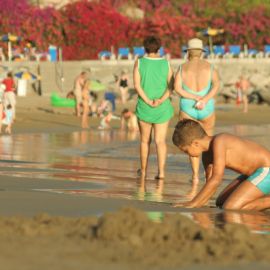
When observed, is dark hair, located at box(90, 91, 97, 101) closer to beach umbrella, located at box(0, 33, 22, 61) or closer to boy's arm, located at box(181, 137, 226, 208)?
beach umbrella, located at box(0, 33, 22, 61)

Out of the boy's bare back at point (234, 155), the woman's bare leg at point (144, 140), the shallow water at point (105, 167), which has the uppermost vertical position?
the boy's bare back at point (234, 155)

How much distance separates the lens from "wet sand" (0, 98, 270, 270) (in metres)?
5.68

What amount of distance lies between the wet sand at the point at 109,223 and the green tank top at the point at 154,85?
28.9 inches

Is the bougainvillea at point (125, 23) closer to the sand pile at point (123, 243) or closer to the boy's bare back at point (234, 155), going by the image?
the boy's bare back at point (234, 155)

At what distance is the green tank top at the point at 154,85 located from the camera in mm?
12227

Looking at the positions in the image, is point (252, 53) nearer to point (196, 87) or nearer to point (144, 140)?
point (144, 140)

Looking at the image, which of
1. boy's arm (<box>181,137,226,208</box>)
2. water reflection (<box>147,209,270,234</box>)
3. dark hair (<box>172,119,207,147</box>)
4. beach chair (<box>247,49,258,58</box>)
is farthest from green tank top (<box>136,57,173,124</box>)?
beach chair (<box>247,49,258,58</box>)

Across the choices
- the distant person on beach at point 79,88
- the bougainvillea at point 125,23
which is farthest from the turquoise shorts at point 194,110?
the bougainvillea at point 125,23

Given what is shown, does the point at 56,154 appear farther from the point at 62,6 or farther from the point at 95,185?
the point at 62,6

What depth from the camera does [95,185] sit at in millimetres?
10727

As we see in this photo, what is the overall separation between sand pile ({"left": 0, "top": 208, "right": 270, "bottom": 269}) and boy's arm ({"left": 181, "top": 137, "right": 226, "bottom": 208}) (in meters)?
1.59

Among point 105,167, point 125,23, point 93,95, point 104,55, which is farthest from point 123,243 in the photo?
point 125,23

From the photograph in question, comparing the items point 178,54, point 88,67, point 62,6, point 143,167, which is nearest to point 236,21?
point 178,54

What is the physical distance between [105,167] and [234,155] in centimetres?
551
